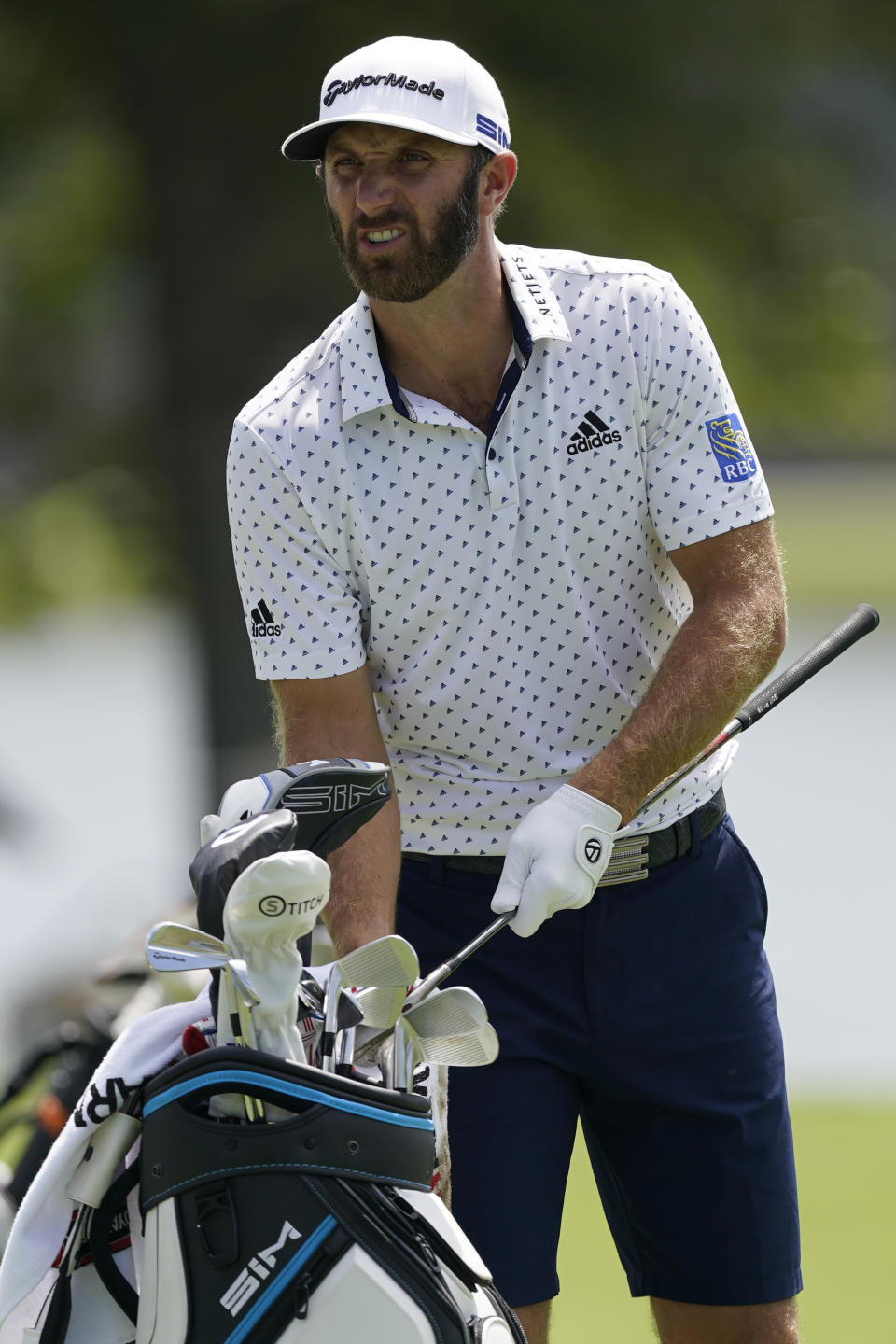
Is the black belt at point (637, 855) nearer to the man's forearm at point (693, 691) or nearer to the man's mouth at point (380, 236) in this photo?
the man's forearm at point (693, 691)

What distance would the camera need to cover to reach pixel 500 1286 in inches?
103

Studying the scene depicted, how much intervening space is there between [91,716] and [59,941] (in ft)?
28.4

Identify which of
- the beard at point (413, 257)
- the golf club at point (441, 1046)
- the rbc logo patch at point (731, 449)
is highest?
the beard at point (413, 257)

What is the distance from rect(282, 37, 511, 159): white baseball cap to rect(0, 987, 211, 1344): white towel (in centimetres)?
122

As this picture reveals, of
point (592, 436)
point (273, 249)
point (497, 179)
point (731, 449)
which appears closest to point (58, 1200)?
point (592, 436)

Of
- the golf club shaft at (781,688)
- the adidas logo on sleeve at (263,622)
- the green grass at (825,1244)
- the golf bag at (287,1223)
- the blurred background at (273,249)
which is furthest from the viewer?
the blurred background at (273,249)

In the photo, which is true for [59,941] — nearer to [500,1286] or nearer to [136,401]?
[136,401]

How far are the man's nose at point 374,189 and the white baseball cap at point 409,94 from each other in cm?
6

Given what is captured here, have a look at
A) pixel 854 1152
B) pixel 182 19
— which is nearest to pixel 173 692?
pixel 182 19

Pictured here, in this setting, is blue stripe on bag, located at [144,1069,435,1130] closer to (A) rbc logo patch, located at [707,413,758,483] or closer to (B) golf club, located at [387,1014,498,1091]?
(B) golf club, located at [387,1014,498,1091]

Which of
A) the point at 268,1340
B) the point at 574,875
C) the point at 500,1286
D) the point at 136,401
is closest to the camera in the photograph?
the point at 268,1340

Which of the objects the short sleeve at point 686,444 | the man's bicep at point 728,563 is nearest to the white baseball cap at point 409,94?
the short sleeve at point 686,444

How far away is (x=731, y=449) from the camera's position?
2.74 metres

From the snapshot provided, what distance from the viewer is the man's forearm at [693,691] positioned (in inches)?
100
